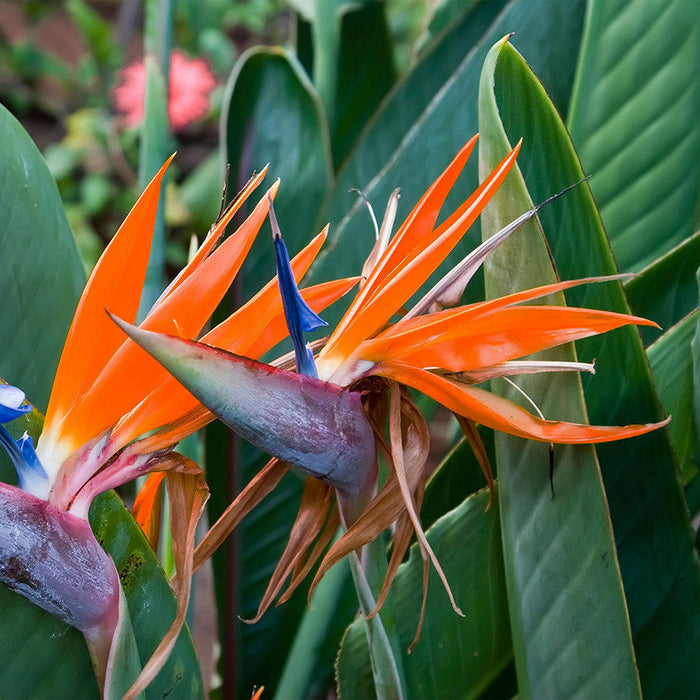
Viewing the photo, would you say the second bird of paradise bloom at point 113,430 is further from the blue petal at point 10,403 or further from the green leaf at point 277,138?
the green leaf at point 277,138

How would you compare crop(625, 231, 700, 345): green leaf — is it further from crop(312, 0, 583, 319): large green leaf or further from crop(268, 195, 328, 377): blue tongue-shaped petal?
crop(268, 195, 328, 377): blue tongue-shaped petal

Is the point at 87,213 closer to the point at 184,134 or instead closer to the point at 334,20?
the point at 184,134

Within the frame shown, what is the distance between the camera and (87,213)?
2.19 m

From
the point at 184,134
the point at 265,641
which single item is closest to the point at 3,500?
the point at 265,641

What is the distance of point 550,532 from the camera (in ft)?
1.38

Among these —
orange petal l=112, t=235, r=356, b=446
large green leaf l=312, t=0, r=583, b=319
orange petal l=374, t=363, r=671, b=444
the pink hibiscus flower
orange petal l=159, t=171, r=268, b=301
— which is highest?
the pink hibiscus flower

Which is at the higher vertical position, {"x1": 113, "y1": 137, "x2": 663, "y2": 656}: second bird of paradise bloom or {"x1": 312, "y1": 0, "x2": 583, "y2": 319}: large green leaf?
{"x1": 312, "y1": 0, "x2": 583, "y2": 319}: large green leaf

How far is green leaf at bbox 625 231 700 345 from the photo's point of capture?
1.79 feet

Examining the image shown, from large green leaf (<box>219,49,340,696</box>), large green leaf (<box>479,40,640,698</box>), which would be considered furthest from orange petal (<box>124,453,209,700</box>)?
large green leaf (<box>219,49,340,696</box>)

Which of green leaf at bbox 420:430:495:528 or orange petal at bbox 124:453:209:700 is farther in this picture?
green leaf at bbox 420:430:495:528

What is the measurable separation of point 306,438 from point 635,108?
1.62ft

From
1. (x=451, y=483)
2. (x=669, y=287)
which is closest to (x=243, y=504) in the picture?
(x=451, y=483)

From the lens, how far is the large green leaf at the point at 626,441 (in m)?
0.43

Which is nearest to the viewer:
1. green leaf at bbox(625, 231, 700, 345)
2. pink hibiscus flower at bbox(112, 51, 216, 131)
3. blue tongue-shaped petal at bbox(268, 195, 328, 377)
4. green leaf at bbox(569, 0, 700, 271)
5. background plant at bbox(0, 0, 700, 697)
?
blue tongue-shaped petal at bbox(268, 195, 328, 377)
